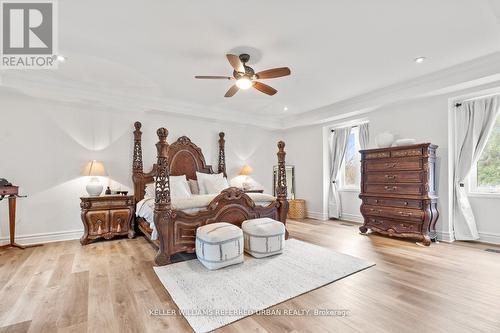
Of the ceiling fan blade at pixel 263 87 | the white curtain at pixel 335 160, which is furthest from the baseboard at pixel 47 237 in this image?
the white curtain at pixel 335 160

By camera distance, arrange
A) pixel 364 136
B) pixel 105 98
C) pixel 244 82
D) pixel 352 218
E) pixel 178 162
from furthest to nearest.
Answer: pixel 352 218
pixel 364 136
pixel 178 162
pixel 105 98
pixel 244 82

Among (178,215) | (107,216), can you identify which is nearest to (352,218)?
(178,215)

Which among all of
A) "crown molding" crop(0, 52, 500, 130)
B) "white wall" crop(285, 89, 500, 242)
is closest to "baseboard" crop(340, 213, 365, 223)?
"white wall" crop(285, 89, 500, 242)

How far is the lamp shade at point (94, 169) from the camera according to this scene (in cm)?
416

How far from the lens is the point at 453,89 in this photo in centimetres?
379

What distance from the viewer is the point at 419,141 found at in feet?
14.4

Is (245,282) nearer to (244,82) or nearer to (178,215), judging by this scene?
(178,215)

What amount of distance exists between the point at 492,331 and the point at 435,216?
2585 mm

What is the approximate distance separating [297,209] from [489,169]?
12.2 ft

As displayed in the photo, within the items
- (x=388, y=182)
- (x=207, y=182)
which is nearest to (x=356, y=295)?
(x=388, y=182)

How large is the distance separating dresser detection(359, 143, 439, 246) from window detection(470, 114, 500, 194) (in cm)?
64

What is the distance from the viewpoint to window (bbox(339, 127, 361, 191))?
18.7 ft

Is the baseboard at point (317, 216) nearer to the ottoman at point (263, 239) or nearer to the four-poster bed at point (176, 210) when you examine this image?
the four-poster bed at point (176, 210)

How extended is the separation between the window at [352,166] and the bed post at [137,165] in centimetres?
455
